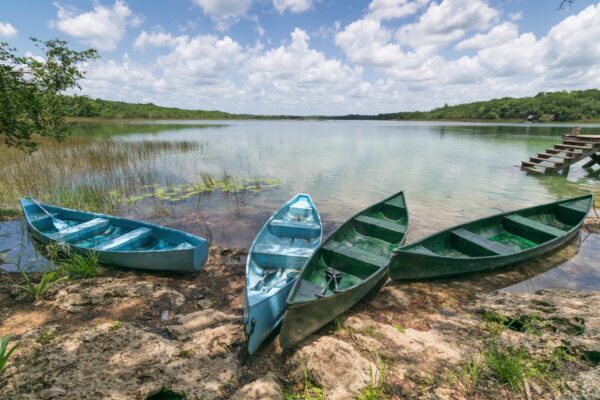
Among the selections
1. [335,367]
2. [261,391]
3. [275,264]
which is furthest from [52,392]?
[275,264]

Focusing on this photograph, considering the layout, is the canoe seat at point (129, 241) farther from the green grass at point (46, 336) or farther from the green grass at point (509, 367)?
the green grass at point (509, 367)

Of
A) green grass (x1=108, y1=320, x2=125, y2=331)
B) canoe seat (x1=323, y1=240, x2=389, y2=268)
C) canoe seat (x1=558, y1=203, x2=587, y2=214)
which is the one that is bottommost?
green grass (x1=108, y1=320, x2=125, y2=331)

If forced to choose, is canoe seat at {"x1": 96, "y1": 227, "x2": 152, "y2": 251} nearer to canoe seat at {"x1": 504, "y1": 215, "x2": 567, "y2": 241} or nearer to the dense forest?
canoe seat at {"x1": 504, "y1": 215, "x2": 567, "y2": 241}

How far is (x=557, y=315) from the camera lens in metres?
4.38

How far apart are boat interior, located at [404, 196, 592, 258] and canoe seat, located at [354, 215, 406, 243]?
750 millimetres

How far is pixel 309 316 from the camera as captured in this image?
382 cm

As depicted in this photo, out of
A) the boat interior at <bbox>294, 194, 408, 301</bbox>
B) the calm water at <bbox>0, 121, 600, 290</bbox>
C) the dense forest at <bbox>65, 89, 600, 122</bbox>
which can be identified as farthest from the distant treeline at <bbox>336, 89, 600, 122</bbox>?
the boat interior at <bbox>294, 194, 408, 301</bbox>

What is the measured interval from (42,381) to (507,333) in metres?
5.95

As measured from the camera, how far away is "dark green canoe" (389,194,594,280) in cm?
537

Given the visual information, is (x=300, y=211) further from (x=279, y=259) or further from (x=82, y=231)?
(x=82, y=231)

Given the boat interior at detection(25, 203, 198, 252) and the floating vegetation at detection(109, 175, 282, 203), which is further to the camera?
the floating vegetation at detection(109, 175, 282, 203)

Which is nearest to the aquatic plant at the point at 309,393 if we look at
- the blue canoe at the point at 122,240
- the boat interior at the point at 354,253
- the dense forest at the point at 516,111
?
the boat interior at the point at 354,253

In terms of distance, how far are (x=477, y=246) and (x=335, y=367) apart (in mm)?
4878

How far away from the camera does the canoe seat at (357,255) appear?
5.40m
